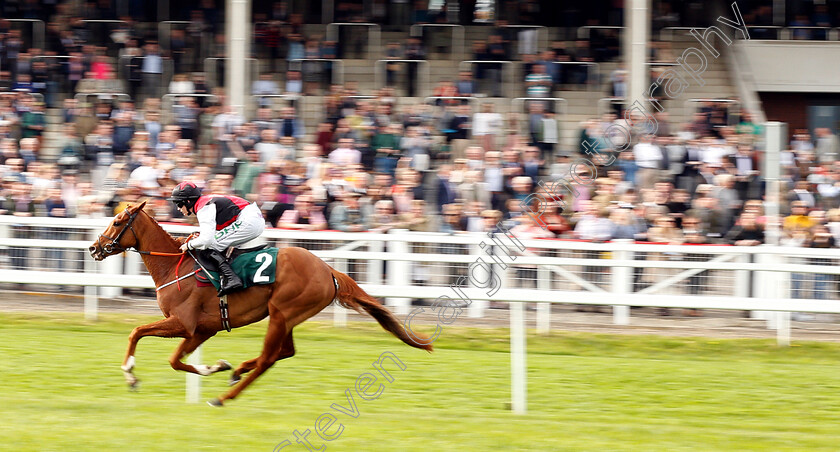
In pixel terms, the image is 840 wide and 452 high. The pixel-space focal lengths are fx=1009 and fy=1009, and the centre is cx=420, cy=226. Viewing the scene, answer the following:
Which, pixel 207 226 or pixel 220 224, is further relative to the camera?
pixel 220 224

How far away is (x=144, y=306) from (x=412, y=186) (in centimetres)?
293

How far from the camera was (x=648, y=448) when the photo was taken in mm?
5430

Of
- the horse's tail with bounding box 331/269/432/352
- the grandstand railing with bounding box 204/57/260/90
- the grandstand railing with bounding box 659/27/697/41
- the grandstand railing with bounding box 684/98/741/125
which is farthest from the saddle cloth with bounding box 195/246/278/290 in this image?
the grandstand railing with bounding box 659/27/697/41

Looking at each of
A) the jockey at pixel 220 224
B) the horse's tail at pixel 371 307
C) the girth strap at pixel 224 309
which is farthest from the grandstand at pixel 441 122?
the girth strap at pixel 224 309

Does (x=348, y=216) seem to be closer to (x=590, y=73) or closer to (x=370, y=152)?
(x=370, y=152)

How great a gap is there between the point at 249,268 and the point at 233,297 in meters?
0.23

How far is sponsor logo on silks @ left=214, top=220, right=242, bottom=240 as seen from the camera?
21.5 ft

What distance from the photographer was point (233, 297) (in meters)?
6.57

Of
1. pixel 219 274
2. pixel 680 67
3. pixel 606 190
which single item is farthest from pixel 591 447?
pixel 680 67

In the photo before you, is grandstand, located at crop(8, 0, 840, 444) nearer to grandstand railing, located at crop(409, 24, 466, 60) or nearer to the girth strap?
grandstand railing, located at crop(409, 24, 466, 60)

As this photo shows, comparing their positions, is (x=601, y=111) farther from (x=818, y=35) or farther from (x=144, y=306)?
(x=144, y=306)

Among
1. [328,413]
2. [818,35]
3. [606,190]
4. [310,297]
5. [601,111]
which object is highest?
[818,35]

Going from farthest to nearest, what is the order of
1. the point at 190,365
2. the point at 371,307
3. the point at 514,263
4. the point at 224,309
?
the point at 514,263, the point at 371,307, the point at 224,309, the point at 190,365

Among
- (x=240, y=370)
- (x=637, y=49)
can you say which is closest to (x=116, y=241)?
(x=240, y=370)
